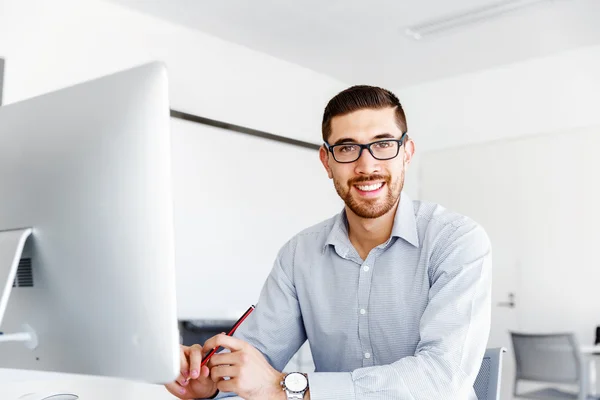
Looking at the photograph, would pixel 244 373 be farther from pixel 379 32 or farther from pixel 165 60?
pixel 379 32

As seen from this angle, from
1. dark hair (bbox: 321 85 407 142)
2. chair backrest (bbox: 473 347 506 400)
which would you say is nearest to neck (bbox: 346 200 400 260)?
dark hair (bbox: 321 85 407 142)

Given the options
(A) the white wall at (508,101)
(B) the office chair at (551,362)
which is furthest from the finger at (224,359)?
(A) the white wall at (508,101)

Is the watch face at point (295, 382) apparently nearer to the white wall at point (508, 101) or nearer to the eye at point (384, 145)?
the eye at point (384, 145)

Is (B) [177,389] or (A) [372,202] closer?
(B) [177,389]

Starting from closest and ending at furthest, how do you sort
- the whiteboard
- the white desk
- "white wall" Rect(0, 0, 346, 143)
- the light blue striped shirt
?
the light blue striped shirt, the white desk, "white wall" Rect(0, 0, 346, 143), the whiteboard

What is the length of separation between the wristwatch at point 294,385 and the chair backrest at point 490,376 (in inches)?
19.7

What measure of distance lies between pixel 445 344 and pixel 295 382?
0.32m

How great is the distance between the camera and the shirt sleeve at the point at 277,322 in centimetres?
165

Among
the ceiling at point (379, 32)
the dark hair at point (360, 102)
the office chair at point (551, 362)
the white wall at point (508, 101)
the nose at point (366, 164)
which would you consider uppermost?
the ceiling at point (379, 32)

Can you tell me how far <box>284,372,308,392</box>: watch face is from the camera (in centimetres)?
122

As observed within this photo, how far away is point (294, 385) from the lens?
1.23 meters

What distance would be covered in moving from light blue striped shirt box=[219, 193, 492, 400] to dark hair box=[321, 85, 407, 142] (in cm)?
24

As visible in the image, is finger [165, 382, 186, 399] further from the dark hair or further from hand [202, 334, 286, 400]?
the dark hair

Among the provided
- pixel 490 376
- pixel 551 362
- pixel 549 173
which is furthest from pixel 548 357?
pixel 490 376
